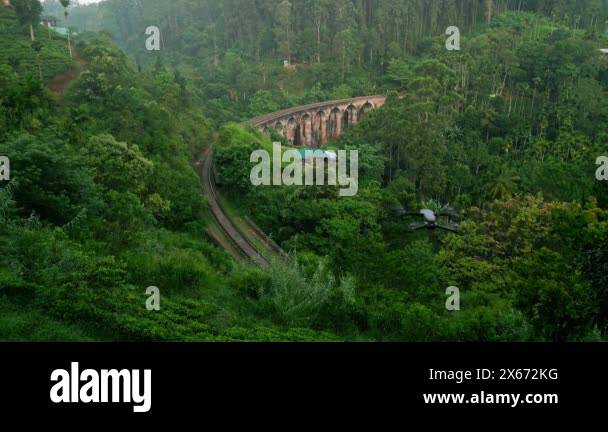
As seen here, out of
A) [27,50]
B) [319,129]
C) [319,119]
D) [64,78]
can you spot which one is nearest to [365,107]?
[319,119]

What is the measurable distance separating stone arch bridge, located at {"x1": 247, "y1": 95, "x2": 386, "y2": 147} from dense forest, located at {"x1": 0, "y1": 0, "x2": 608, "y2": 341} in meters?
4.13

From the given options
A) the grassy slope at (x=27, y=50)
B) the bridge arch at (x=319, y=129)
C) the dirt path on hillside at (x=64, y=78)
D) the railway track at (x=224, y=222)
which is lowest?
the railway track at (x=224, y=222)

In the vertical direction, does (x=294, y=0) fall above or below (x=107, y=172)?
above

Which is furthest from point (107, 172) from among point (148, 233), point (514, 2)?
point (514, 2)

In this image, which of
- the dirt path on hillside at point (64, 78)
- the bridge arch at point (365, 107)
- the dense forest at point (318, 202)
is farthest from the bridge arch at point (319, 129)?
the dirt path on hillside at point (64, 78)

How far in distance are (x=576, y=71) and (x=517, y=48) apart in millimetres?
7741

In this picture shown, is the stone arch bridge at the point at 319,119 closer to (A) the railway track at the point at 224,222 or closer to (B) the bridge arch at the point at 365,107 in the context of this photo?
(B) the bridge arch at the point at 365,107

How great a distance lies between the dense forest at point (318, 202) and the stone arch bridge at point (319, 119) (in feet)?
13.6

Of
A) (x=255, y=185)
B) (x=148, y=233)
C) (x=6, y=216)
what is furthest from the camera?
(x=255, y=185)

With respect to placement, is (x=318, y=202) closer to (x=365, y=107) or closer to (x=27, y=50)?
(x=27, y=50)

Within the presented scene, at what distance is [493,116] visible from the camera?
47.5 m

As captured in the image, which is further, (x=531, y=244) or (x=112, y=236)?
(x=531, y=244)

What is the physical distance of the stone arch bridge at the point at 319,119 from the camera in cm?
5356
